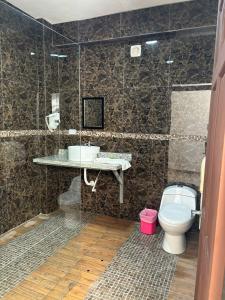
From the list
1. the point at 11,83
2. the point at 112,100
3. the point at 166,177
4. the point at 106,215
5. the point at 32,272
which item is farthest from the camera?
the point at 106,215

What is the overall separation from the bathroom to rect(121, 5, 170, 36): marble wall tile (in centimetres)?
1

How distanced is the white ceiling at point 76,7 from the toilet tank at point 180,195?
7.05ft

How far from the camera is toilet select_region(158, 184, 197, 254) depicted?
2309mm

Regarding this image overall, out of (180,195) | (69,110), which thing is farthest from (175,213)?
(69,110)

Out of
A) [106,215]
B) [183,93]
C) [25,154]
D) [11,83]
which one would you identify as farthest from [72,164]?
[183,93]

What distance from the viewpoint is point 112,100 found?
310 centimetres

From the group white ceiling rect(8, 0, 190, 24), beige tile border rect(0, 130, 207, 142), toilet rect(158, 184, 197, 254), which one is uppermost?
white ceiling rect(8, 0, 190, 24)

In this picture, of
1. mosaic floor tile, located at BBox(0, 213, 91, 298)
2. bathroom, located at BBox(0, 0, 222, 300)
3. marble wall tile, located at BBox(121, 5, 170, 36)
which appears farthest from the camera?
marble wall tile, located at BBox(121, 5, 170, 36)

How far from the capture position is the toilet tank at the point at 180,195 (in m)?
2.62

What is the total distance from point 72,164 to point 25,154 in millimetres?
626

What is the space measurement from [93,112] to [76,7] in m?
1.28

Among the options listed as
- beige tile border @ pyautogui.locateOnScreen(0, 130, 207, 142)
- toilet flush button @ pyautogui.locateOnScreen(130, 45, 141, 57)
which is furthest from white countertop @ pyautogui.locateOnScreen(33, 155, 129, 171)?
toilet flush button @ pyautogui.locateOnScreen(130, 45, 141, 57)

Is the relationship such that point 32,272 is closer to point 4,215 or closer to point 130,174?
point 4,215

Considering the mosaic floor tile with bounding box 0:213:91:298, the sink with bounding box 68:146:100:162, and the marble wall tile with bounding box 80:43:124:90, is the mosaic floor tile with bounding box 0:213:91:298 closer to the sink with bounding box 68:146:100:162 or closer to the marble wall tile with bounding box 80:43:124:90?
the sink with bounding box 68:146:100:162
